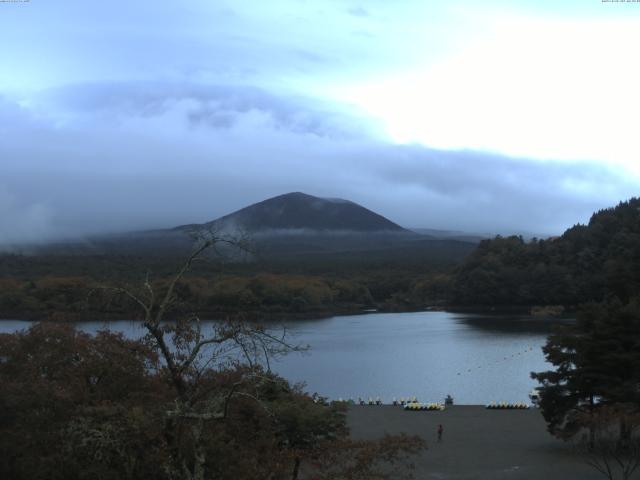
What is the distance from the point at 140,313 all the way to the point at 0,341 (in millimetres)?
6850

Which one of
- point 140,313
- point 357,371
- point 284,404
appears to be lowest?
point 357,371

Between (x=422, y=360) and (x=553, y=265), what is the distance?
44.1 meters

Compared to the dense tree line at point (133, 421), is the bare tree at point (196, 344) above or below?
above

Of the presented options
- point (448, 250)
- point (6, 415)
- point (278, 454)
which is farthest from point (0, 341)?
point (448, 250)

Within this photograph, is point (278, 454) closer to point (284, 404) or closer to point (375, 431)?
point (284, 404)

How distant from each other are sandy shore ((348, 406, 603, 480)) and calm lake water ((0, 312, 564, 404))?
4205mm

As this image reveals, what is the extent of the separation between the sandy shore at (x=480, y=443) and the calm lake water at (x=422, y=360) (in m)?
4.21

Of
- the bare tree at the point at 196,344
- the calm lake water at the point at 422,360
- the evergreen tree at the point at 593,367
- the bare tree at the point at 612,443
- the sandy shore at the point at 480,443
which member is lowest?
the calm lake water at the point at 422,360

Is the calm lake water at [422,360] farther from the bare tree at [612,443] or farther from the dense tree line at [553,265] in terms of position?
the dense tree line at [553,265]

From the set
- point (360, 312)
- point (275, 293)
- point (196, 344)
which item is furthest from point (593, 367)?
point (360, 312)

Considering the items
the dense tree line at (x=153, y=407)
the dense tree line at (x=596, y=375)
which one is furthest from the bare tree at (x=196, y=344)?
the dense tree line at (x=596, y=375)

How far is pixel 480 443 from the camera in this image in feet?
62.4

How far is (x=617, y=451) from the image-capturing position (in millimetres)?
15430

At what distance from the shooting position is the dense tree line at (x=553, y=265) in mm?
75812
